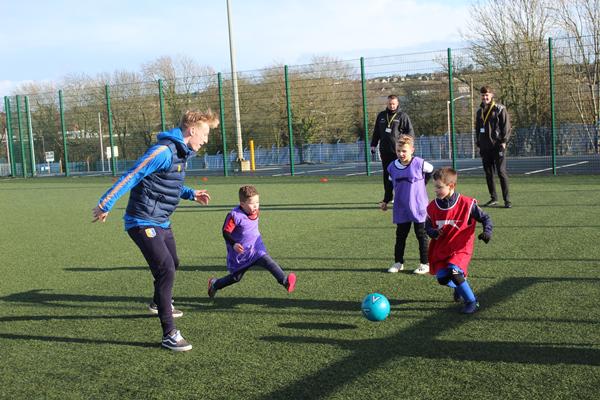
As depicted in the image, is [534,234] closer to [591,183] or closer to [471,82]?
[591,183]

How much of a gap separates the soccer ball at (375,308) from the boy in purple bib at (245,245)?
1109 millimetres

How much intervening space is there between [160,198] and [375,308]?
6.24 feet

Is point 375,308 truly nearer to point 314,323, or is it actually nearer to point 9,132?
point 314,323

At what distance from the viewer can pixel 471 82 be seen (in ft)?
90.0

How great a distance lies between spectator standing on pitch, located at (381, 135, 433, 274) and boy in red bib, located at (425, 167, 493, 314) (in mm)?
1290

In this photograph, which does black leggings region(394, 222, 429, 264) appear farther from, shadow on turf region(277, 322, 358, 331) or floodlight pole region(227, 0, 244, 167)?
floodlight pole region(227, 0, 244, 167)

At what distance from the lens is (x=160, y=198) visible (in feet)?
16.6

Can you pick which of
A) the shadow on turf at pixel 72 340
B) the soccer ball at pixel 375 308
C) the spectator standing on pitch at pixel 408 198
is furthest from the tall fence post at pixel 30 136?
the soccer ball at pixel 375 308

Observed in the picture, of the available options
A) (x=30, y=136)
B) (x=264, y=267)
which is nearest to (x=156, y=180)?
(x=264, y=267)

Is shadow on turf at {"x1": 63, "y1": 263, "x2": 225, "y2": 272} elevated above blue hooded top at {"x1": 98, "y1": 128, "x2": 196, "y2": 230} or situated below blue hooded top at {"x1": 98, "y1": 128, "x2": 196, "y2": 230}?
below

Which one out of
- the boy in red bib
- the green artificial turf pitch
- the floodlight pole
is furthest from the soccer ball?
the floodlight pole

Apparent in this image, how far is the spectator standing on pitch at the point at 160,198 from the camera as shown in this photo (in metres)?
4.78

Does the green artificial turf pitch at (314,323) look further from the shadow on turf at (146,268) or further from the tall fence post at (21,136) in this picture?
the tall fence post at (21,136)

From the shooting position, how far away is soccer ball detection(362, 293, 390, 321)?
16.7 feet
